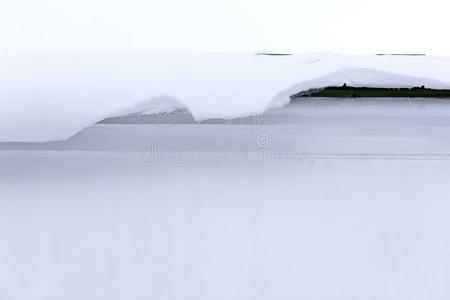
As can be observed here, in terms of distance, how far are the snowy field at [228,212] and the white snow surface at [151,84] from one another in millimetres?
64

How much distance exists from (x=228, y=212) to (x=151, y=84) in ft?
1.02

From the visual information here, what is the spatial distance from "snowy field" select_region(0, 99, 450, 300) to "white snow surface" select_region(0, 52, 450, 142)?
64 mm

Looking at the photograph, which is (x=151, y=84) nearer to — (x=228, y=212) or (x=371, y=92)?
(x=228, y=212)

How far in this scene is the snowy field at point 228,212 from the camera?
1.06m

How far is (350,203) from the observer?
3.57 ft

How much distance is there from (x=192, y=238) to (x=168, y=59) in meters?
0.39

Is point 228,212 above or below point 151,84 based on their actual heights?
below

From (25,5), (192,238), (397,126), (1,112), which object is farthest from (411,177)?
(25,5)

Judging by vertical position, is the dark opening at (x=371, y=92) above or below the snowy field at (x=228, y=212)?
above

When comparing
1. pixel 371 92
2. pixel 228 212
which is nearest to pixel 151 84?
pixel 228 212

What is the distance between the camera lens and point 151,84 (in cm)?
100

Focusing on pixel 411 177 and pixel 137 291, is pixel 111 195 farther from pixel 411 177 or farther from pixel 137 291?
pixel 411 177

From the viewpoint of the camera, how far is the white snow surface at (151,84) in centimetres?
98

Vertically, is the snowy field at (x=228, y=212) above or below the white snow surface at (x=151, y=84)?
below
